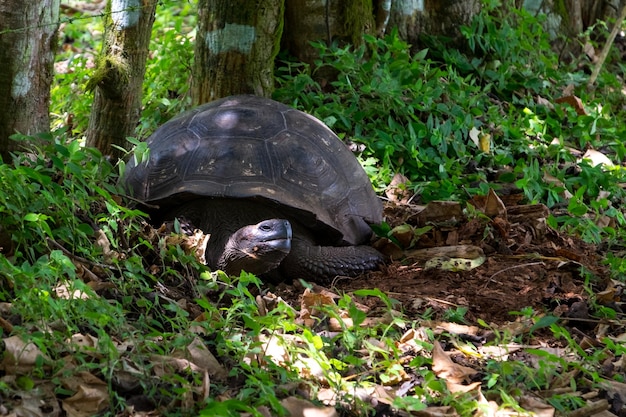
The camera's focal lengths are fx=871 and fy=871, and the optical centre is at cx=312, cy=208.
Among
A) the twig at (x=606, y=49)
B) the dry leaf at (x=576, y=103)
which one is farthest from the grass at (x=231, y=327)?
the twig at (x=606, y=49)

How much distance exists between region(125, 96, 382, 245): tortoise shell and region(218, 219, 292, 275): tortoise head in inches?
7.5

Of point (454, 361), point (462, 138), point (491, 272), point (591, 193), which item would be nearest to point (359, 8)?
point (462, 138)

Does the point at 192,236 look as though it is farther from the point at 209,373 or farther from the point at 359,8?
the point at 359,8

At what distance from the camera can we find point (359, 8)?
6.60m

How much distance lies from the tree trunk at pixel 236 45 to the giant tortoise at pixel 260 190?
77cm

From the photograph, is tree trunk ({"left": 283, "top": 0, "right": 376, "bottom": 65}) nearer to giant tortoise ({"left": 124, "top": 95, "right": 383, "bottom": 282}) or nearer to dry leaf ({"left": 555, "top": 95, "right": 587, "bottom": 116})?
giant tortoise ({"left": 124, "top": 95, "right": 383, "bottom": 282})

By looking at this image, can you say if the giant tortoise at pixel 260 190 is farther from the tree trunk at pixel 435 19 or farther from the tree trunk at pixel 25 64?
the tree trunk at pixel 435 19

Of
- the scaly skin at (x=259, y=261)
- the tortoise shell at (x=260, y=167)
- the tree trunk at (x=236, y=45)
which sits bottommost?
the scaly skin at (x=259, y=261)

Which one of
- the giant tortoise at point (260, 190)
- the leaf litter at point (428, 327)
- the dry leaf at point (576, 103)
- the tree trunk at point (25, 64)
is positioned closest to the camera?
the leaf litter at point (428, 327)

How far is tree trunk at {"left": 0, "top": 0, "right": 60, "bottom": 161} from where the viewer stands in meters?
3.87

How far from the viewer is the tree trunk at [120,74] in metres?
4.71

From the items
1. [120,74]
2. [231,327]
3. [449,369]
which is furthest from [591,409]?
[120,74]

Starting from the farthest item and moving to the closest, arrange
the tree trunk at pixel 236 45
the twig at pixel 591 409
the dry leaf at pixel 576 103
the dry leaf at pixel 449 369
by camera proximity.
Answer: the dry leaf at pixel 576 103 < the tree trunk at pixel 236 45 < the dry leaf at pixel 449 369 < the twig at pixel 591 409

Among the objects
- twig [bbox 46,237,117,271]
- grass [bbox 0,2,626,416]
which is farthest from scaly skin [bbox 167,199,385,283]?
twig [bbox 46,237,117,271]
